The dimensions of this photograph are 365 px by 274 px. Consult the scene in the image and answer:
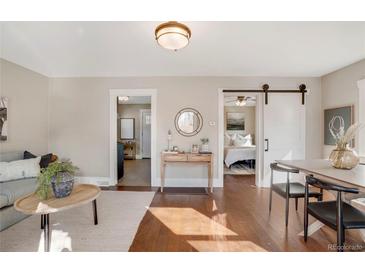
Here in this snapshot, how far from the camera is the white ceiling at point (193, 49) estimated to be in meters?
2.55

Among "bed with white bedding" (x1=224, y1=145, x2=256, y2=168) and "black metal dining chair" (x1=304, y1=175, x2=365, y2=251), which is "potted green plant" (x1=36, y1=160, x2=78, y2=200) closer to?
"black metal dining chair" (x1=304, y1=175, x2=365, y2=251)

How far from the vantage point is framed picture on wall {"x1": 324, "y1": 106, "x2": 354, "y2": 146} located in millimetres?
3316

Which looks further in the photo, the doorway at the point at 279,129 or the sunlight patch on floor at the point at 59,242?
the doorway at the point at 279,129

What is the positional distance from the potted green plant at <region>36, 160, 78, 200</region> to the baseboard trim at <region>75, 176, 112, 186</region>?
2.28 m

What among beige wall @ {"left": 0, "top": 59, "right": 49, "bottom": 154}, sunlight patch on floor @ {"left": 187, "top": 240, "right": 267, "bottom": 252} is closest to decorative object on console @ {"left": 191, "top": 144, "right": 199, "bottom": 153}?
sunlight patch on floor @ {"left": 187, "top": 240, "right": 267, "bottom": 252}

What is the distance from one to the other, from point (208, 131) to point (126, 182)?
2273mm

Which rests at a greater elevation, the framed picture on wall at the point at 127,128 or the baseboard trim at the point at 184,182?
the framed picture on wall at the point at 127,128

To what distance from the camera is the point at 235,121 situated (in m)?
7.79

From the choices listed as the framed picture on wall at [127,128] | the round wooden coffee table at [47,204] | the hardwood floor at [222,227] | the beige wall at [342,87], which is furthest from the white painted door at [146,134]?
the beige wall at [342,87]

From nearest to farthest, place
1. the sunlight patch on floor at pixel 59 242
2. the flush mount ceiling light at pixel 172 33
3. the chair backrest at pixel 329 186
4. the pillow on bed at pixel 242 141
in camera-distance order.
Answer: the chair backrest at pixel 329 186, the sunlight patch on floor at pixel 59 242, the flush mount ceiling light at pixel 172 33, the pillow on bed at pixel 242 141

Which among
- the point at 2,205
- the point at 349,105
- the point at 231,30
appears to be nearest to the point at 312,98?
the point at 349,105

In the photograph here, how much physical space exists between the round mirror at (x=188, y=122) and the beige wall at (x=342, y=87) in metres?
2.75

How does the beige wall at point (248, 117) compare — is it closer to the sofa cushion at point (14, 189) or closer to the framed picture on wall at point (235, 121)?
the framed picture on wall at point (235, 121)
